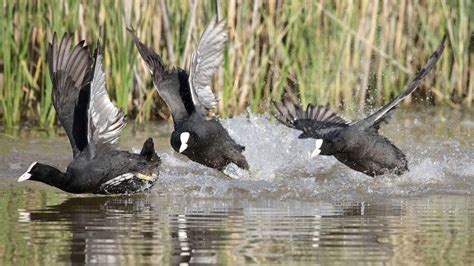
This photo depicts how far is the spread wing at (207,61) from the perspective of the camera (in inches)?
365

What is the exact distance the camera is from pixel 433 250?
5574 mm

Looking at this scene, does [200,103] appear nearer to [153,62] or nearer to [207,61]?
[207,61]

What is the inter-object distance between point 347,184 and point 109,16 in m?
3.13

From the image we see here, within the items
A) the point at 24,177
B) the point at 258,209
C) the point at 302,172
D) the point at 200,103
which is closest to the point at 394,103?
the point at 302,172

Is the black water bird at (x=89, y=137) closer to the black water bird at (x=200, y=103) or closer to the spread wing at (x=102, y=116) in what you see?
the spread wing at (x=102, y=116)

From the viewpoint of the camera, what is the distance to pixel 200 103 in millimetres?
9492

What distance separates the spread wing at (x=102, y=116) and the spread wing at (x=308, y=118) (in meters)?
1.57

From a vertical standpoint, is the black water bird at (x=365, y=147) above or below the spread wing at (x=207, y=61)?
below

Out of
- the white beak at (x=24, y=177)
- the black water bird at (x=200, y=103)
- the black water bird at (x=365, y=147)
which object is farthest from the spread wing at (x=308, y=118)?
the white beak at (x=24, y=177)

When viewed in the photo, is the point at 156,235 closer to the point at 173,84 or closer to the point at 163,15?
the point at 173,84

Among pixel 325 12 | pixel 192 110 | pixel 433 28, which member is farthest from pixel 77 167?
pixel 433 28

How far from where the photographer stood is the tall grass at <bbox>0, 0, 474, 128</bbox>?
1074cm

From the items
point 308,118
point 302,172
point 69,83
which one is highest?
point 69,83

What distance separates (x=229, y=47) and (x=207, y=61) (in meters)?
1.58
